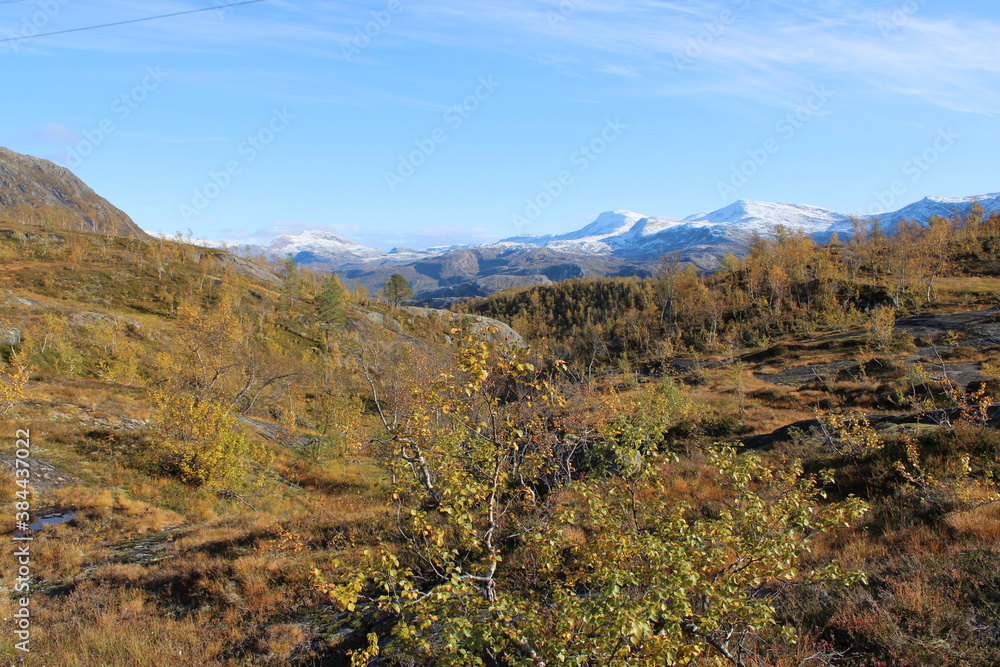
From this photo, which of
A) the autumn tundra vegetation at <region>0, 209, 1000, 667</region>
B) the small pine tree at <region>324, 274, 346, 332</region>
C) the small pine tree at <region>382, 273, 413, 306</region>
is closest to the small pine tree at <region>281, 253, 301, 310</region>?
the small pine tree at <region>324, 274, 346, 332</region>

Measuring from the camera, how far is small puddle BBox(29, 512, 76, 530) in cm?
1325

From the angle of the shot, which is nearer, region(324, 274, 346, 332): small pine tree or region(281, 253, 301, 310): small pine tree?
region(324, 274, 346, 332): small pine tree

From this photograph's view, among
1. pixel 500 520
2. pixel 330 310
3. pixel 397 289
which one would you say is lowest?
pixel 330 310

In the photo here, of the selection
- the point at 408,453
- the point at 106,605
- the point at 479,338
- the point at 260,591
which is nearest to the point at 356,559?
the point at 260,591

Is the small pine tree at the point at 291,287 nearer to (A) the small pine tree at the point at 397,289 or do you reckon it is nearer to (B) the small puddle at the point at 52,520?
(A) the small pine tree at the point at 397,289

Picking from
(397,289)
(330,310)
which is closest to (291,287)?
(330,310)

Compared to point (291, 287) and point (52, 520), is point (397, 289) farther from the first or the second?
point (52, 520)

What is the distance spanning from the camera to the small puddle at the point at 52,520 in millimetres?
13249

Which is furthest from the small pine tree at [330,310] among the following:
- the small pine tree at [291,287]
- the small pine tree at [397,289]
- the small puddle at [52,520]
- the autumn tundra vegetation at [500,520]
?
the small puddle at [52,520]

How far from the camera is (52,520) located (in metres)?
13.8

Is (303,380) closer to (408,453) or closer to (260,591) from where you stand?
(260,591)

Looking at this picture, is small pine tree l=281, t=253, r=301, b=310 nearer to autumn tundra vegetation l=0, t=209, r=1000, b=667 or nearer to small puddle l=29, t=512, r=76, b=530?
autumn tundra vegetation l=0, t=209, r=1000, b=667

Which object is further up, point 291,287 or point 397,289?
point 291,287

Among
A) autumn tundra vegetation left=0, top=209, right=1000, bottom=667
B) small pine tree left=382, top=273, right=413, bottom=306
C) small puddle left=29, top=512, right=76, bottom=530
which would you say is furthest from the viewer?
small pine tree left=382, top=273, right=413, bottom=306
